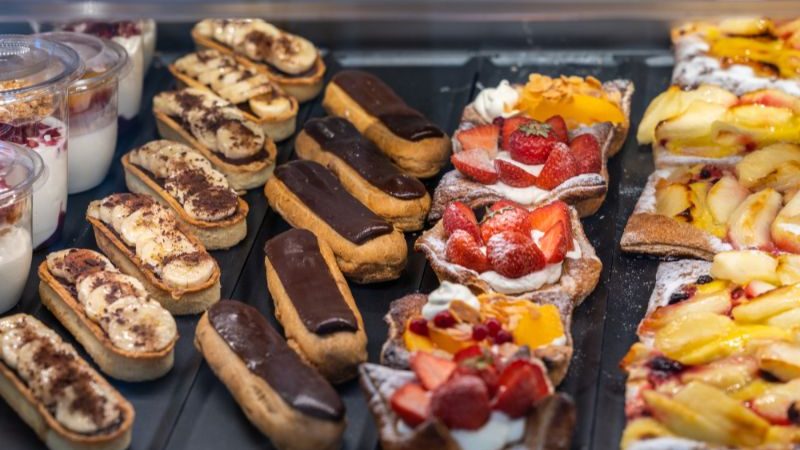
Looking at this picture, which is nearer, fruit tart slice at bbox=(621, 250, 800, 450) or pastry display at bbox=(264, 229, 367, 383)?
fruit tart slice at bbox=(621, 250, 800, 450)

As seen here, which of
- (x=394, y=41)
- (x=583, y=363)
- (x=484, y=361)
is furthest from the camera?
(x=394, y=41)

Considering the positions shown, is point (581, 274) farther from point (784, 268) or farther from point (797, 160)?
point (797, 160)

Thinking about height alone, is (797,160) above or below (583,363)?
above

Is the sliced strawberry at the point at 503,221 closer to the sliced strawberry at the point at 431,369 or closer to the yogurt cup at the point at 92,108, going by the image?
the sliced strawberry at the point at 431,369

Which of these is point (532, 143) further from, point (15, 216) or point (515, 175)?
point (15, 216)

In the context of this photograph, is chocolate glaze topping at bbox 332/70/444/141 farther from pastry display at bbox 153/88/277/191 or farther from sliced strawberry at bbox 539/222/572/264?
sliced strawberry at bbox 539/222/572/264

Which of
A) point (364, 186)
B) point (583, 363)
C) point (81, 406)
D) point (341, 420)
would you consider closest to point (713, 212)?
point (583, 363)

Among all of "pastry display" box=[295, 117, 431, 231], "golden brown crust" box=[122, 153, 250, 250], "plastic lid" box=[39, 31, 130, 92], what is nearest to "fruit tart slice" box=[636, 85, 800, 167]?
"pastry display" box=[295, 117, 431, 231]
